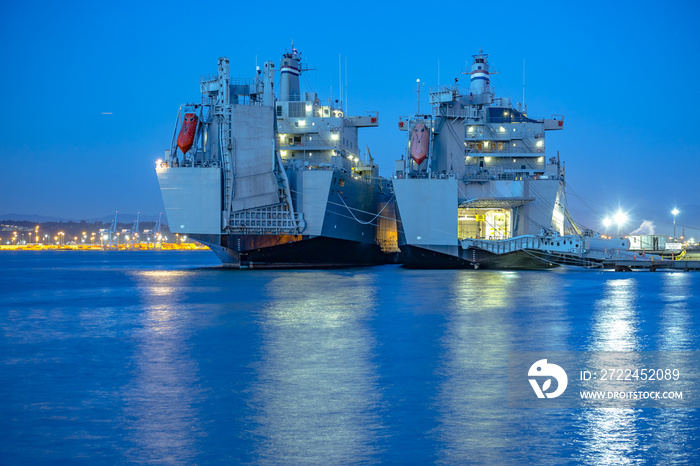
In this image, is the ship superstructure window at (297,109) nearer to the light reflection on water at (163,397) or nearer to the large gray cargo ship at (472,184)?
the large gray cargo ship at (472,184)

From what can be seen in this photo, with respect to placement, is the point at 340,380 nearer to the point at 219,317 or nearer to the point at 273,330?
the point at 273,330

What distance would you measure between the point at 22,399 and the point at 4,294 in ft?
88.4

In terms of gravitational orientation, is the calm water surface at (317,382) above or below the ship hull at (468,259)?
below

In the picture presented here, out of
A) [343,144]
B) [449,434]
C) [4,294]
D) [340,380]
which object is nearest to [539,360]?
[340,380]

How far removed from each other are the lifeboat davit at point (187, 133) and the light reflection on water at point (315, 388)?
21.5 m

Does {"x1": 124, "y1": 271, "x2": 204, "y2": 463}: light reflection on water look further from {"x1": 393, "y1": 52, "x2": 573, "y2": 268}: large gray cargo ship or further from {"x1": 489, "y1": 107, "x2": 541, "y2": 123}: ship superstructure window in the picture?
{"x1": 489, "y1": 107, "x2": 541, "y2": 123}: ship superstructure window

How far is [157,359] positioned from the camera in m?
14.9

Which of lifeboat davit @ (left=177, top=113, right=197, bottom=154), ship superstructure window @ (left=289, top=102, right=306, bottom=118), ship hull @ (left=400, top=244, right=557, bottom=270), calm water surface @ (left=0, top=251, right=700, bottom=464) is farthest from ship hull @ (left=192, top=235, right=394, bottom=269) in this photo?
calm water surface @ (left=0, top=251, right=700, bottom=464)

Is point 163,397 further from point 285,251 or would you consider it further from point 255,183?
point 285,251

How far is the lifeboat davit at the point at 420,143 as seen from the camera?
1725 inches

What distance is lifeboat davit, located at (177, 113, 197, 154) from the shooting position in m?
42.5

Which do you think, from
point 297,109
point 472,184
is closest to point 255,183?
point 297,109

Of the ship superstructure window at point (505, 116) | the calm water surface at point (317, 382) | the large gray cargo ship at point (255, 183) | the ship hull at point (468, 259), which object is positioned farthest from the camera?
the ship superstructure window at point (505, 116)

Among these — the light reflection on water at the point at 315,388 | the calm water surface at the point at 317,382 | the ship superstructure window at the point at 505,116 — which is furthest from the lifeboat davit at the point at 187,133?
the light reflection on water at the point at 315,388
